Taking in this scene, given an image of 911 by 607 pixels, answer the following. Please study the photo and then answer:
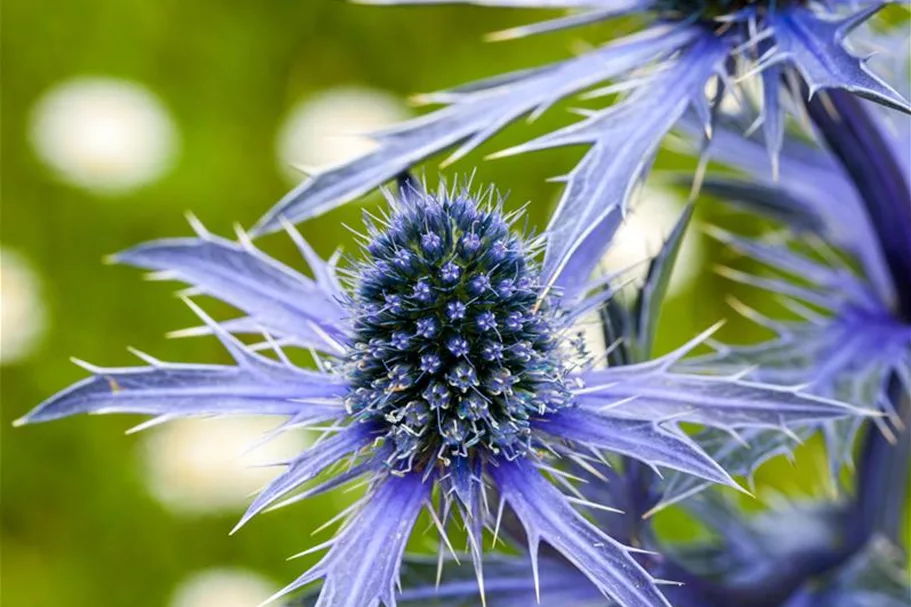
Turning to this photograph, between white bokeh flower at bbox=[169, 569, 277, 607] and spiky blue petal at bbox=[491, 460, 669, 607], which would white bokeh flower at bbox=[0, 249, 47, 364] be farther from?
spiky blue petal at bbox=[491, 460, 669, 607]

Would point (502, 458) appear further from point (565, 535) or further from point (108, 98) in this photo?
point (108, 98)

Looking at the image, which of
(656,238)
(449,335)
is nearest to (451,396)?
(449,335)

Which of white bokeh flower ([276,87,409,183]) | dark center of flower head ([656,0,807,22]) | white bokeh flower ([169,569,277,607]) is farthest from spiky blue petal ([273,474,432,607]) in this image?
white bokeh flower ([276,87,409,183])

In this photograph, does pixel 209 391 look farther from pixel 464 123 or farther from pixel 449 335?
pixel 464 123

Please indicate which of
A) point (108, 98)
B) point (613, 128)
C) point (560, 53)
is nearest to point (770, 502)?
point (613, 128)

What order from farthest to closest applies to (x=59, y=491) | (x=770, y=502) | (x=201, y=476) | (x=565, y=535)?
(x=59, y=491)
(x=201, y=476)
(x=770, y=502)
(x=565, y=535)

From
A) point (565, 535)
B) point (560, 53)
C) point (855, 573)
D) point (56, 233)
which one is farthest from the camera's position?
point (560, 53)

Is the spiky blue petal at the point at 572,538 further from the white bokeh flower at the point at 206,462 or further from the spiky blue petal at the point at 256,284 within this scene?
the white bokeh flower at the point at 206,462
